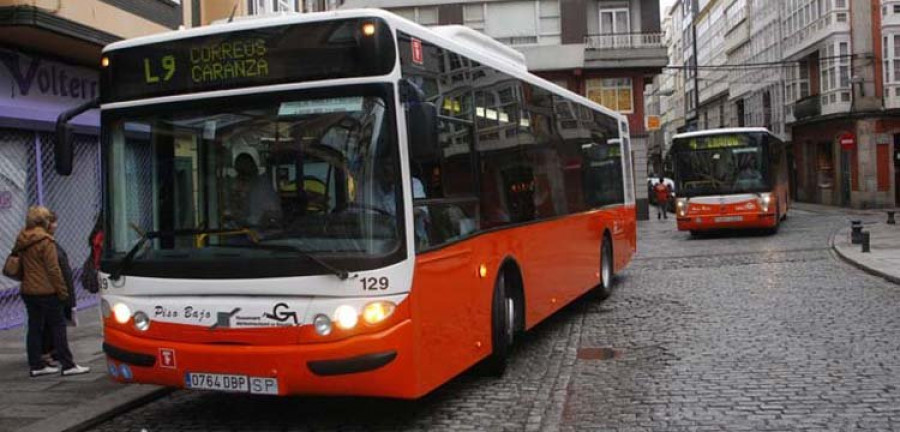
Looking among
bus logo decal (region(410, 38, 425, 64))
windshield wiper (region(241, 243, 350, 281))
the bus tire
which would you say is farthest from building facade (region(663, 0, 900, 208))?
windshield wiper (region(241, 243, 350, 281))

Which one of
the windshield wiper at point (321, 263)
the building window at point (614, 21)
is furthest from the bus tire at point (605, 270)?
the building window at point (614, 21)

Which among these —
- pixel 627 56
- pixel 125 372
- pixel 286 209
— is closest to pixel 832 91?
pixel 627 56

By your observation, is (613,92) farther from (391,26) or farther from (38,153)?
(391,26)

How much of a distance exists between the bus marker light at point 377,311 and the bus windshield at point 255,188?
270 mm

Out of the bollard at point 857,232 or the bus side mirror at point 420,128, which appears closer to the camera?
the bus side mirror at point 420,128

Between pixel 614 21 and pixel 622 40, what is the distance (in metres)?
0.91

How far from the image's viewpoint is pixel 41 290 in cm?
757

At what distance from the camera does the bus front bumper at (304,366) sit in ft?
17.5

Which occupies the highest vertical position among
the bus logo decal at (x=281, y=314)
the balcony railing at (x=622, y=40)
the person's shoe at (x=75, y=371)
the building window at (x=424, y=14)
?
the building window at (x=424, y=14)

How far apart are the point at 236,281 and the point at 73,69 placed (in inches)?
334

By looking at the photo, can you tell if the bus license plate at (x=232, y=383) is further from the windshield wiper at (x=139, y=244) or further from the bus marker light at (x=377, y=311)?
the windshield wiper at (x=139, y=244)

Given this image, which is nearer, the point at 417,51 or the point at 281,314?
the point at 281,314

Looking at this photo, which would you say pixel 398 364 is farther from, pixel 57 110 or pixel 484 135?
pixel 57 110

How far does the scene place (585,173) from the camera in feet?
36.3
